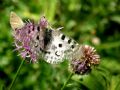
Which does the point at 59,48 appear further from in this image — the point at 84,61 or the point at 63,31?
the point at 63,31

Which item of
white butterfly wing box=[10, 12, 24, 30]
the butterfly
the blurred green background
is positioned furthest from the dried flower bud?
the blurred green background

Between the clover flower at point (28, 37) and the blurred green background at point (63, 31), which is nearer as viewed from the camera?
the clover flower at point (28, 37)

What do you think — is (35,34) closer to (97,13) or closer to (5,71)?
(5,71)

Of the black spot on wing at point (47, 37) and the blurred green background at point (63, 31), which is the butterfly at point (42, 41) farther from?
the blurred green background at point (63, 31)

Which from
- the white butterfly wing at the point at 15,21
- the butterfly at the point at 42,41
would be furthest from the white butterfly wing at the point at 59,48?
the white butterfly wing at the point at 15,21

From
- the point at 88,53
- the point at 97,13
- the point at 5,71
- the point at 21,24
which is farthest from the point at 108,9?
the point at 21,24

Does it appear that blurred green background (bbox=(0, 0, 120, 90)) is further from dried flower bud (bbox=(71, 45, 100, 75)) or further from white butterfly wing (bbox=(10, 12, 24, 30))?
white butterfly wing (bbox=(10, 12, 24, 30))
